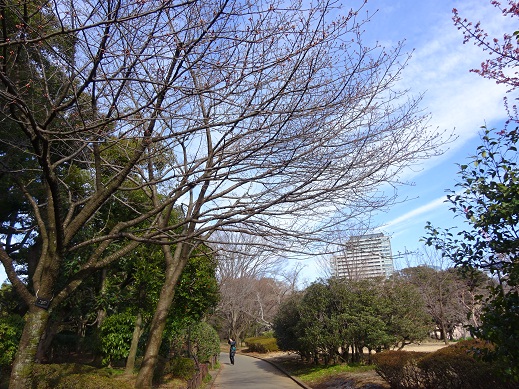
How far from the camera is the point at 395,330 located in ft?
51.3

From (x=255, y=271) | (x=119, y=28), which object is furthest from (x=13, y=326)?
(x=255, y=271)

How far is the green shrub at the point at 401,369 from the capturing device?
368 inches

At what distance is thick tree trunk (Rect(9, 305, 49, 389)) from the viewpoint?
4.25m

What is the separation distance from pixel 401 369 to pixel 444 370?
2106 millimetres

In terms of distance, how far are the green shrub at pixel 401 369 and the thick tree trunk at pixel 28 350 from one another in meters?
8.31

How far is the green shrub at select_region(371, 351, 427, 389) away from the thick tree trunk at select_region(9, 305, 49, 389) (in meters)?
8.31

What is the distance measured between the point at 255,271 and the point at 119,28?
1160 inches

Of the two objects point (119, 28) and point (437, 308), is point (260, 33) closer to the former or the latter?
point (119, 28)

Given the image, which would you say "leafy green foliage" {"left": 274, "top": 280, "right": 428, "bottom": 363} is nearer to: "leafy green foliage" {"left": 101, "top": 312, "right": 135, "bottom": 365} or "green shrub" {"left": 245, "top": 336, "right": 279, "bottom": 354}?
"leafy green foliage" {"left": 101, "top": 312, "right": 135, "bottom": 365}

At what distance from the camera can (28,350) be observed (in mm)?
4332

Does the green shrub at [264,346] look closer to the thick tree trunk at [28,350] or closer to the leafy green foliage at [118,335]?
the leafy green foliage at [118,335]

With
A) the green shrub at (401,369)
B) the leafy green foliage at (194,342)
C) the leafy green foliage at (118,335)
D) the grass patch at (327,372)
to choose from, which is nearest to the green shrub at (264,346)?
the leafy green foliage at (194,342)

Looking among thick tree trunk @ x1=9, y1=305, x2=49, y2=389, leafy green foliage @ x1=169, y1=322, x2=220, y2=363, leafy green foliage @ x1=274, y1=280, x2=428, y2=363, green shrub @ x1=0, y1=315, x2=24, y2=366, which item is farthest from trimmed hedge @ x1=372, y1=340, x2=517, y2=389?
green shrub @ x1=0, y1=315, x2=24, y2=366

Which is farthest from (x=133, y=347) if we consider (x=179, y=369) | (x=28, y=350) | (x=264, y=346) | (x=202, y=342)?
(x=264, y=346)
